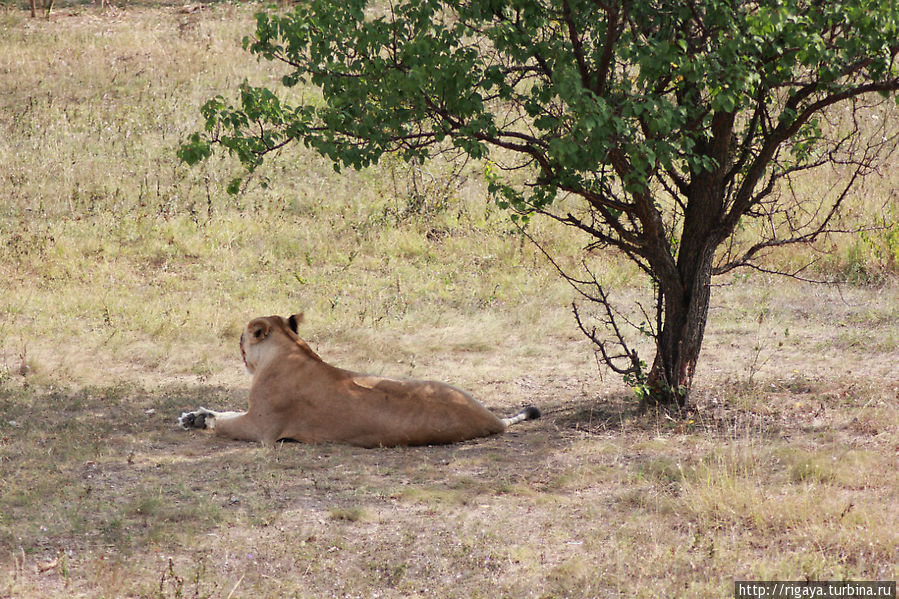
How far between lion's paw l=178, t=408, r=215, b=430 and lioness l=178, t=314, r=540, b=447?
2.4 inches

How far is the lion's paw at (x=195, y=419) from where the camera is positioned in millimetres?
7480

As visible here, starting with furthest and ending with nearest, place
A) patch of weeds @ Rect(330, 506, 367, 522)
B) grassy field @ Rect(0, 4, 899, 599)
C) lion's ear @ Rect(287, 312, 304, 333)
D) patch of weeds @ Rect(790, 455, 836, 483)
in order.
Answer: lion's ear @ Rect(287, 312, 304, 333), patch of weeds @ Rect(790, 455, 836, 483), patch of weeds @ Rect(330, 506, 367, 522), grassy field @ Rect(0, 4, 899, 599)

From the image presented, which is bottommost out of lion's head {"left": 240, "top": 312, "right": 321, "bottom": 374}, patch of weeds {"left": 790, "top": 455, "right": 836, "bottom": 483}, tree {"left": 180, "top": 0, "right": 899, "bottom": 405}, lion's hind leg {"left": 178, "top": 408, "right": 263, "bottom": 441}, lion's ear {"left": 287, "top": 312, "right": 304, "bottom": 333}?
lion's hind leg {"left": 178, "top": 408, "right": 263, "bottom": 441}

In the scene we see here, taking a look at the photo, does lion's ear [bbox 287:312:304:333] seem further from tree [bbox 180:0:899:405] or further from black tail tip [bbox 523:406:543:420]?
black tail tip [bbox 523:406:543:420]

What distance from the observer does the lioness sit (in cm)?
695

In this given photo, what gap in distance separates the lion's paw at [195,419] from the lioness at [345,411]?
0.20 ft

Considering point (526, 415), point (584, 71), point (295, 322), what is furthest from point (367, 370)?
point (584, 71)

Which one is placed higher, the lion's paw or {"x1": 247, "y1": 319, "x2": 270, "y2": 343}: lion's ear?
{"x1": 247, "y1": 319, "x2": 270, "y2": 343}: lion's ear

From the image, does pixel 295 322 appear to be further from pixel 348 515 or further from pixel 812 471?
pixel 812 471

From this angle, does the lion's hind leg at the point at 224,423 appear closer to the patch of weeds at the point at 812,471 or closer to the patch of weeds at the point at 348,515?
the patch of weeds at the point at 348,515

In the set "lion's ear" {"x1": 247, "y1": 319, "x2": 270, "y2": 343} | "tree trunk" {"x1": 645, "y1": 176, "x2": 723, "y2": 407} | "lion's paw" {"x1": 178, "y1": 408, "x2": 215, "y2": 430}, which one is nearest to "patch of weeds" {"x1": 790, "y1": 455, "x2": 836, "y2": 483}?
"tree trunk" {"x1": 645, "y1": 176, "x2": 723, "y2": 407}

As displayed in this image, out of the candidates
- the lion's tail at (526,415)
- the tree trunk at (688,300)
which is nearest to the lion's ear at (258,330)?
the lion's tail at (526,415)

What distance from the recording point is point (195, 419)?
7496mm

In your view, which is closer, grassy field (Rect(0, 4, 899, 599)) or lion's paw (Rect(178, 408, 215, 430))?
grassy field (Rect(0, 4, 899, 599))
